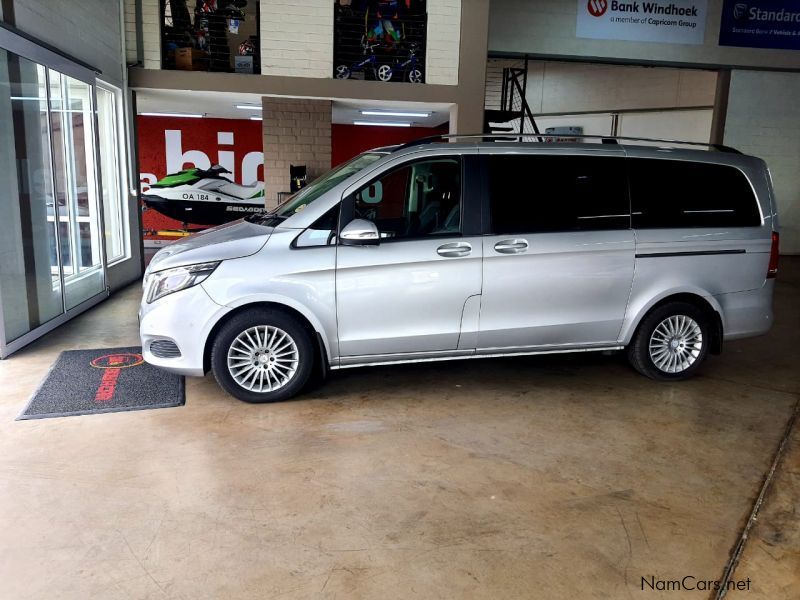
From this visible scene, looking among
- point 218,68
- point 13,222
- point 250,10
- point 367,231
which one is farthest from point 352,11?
point 367,231

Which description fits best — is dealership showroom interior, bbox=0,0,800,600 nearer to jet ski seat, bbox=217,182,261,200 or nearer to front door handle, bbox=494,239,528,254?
front door handle, bbox=494,239,528,254

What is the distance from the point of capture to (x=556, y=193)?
495 cm

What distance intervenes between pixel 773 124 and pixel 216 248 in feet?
41.7

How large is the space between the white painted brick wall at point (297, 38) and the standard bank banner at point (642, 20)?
497 centimetres

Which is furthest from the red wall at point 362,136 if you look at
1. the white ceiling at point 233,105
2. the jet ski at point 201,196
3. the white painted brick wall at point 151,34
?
the white painted brick wall at point 151,34

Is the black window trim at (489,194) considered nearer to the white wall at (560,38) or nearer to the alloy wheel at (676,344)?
the alloy wheel at (676,344)

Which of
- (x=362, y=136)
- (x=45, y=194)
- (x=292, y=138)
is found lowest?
(x=45, y=194)

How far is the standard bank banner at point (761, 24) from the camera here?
479 inches

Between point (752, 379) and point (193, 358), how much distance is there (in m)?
4.67

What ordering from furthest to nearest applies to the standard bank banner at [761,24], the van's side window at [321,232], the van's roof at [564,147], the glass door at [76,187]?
the standard bank banner at [761,24] < the glass door at [76,187] < the van's roof at [564,147] < the van's side window at [321,232]

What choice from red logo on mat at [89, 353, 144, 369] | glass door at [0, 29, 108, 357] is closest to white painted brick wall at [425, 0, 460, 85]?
glass door at [0, 29, 108, 357]

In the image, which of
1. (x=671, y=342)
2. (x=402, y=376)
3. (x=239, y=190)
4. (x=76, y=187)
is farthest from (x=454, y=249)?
(x=239, y=190)

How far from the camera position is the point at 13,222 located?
594cm

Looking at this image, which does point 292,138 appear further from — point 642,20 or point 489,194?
point 642,20
